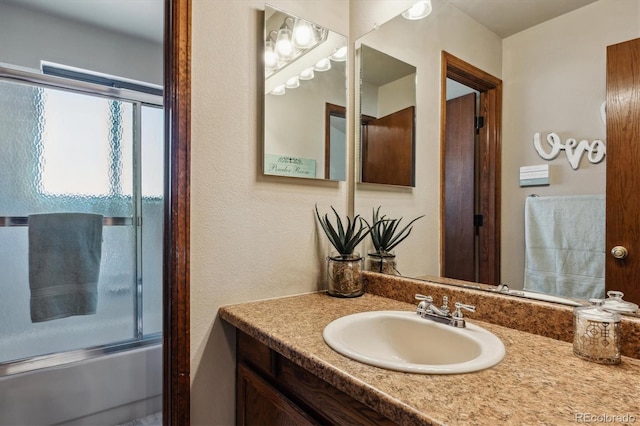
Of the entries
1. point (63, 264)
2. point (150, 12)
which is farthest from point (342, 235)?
point (150, 12)

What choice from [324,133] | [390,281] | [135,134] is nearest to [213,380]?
[390,281]

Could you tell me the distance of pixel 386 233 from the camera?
1.35 metres

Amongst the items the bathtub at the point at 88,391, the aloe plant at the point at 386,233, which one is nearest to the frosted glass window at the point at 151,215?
the bathtub at the point at 88,391

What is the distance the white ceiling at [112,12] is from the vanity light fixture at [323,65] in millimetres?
1012

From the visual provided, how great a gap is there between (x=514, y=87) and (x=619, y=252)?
502 mm

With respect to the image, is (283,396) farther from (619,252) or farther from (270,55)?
(270,55)

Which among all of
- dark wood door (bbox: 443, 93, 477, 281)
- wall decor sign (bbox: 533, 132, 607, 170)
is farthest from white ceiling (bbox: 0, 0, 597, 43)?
wall decor sign (bbox: 533, 132, 607, 170)

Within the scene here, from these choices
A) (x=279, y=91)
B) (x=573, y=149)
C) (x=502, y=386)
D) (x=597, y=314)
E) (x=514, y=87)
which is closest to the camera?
(x=502, y=386)

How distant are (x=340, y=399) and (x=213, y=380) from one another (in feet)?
1.89

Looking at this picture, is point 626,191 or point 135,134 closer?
point 626,191

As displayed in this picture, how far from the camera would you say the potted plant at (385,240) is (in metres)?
1.30

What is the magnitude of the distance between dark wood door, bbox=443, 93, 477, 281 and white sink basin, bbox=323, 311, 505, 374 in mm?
257

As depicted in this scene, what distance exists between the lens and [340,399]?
0.69 m

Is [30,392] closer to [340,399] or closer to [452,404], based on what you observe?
[340,399]
